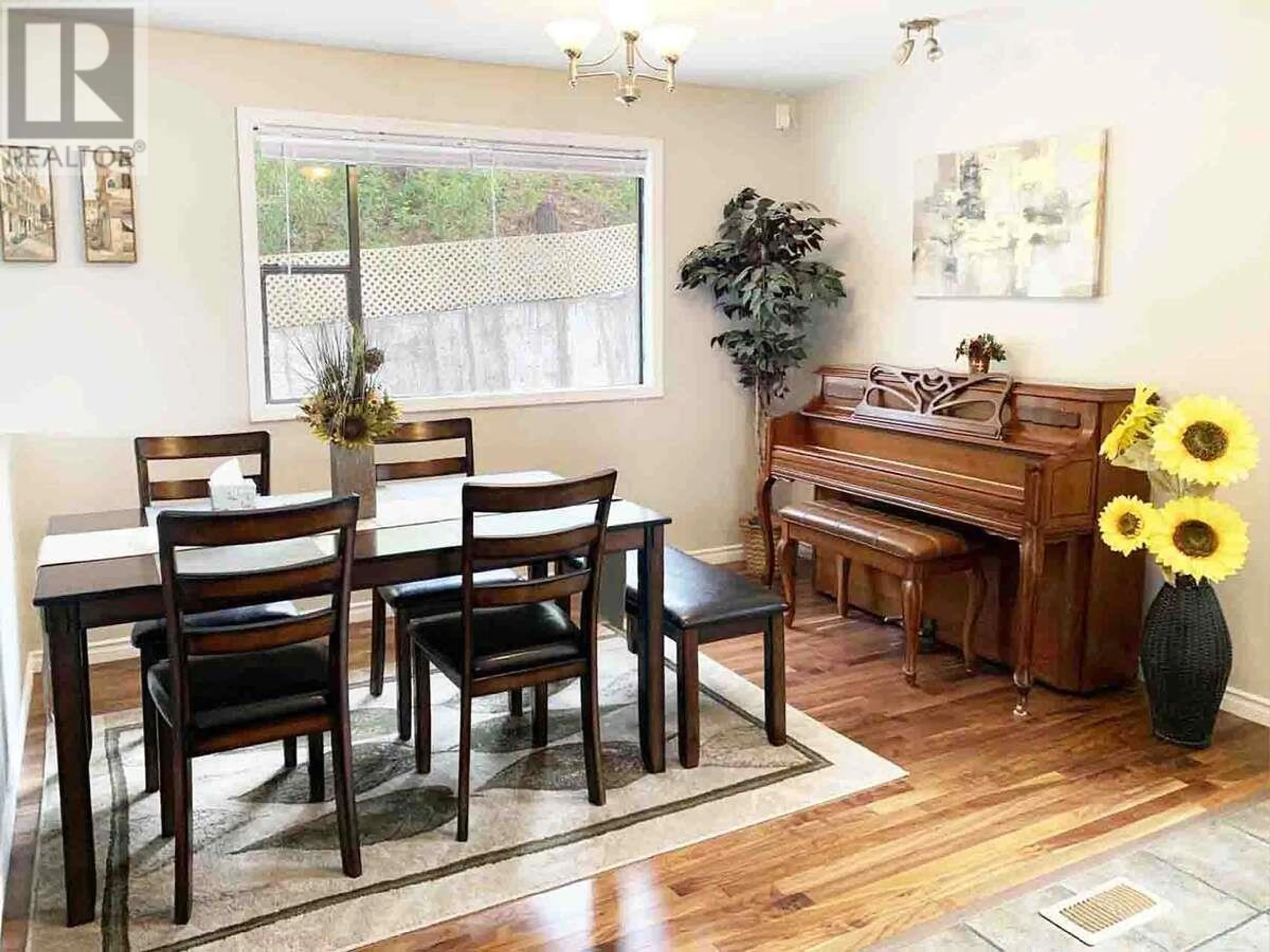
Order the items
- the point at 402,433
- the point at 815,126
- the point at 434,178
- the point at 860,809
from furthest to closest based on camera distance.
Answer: the point at 815,126 → the point at 434,178 → the point at 402,433 → the point at 860,809

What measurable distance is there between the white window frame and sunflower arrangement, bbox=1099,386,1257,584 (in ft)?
7.63

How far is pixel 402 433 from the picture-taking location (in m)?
3.66

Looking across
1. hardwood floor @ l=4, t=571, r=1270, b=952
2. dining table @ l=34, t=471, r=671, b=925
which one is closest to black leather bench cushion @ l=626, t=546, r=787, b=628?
dining table @ l=34, t=471, r=671, b=925

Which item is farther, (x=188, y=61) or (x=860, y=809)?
(x=188, y=61)

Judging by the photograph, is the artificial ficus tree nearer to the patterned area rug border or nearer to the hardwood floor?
the hardwood floor

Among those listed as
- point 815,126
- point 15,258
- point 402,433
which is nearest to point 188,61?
point 15,258

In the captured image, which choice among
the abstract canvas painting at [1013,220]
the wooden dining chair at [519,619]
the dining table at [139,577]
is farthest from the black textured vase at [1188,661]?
the wooden dining chair at [519,619]

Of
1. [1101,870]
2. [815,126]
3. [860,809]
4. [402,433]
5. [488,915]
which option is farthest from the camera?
[815,126]

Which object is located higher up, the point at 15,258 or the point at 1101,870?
the point at 15,258

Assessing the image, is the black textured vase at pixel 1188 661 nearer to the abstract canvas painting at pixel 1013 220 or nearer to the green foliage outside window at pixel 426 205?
the abstract canvas painting at pixel 1013 220

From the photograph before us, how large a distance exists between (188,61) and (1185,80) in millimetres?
3540

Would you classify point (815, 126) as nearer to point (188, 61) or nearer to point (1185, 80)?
point (1185, 80)

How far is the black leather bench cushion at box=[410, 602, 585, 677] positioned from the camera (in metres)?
2.74

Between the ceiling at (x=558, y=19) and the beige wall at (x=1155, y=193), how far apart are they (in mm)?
220
